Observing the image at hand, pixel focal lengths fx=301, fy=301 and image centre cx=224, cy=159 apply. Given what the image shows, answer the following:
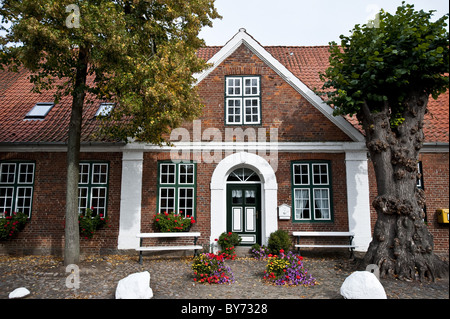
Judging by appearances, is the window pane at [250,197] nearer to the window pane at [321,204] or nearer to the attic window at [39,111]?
the window pane at [321,204]

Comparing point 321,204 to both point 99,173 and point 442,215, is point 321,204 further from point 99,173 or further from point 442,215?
point 99,173

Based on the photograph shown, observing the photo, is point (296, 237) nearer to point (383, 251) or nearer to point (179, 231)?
point (383, 251)

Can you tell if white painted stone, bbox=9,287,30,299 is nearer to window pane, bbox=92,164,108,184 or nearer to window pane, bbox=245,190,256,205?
window pane, bbox=92,164,108,184

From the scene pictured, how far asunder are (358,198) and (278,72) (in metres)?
4.99

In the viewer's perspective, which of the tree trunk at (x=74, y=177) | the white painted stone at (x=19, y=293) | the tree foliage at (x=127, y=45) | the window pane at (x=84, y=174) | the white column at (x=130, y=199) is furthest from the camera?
the window pane at (x=84, y=174)

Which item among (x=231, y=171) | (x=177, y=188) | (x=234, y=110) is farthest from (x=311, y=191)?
(x=177, y=188)

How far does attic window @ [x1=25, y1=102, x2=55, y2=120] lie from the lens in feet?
36.4

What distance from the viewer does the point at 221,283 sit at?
22.2ft

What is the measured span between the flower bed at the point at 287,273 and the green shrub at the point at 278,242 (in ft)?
6.87

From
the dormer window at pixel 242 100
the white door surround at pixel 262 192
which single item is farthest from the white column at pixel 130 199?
the dormer window at pixel 242 100

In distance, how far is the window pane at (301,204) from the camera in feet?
32.4

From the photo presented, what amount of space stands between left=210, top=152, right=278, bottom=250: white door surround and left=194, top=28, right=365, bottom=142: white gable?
105 inches

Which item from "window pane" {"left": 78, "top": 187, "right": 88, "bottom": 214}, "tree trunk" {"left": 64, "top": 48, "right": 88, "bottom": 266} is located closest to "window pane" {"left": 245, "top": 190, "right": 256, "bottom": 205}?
"tree trunk" {"left": 64, "top": 48, "right": 88, "bottom": 266}

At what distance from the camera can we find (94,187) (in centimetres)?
1013
